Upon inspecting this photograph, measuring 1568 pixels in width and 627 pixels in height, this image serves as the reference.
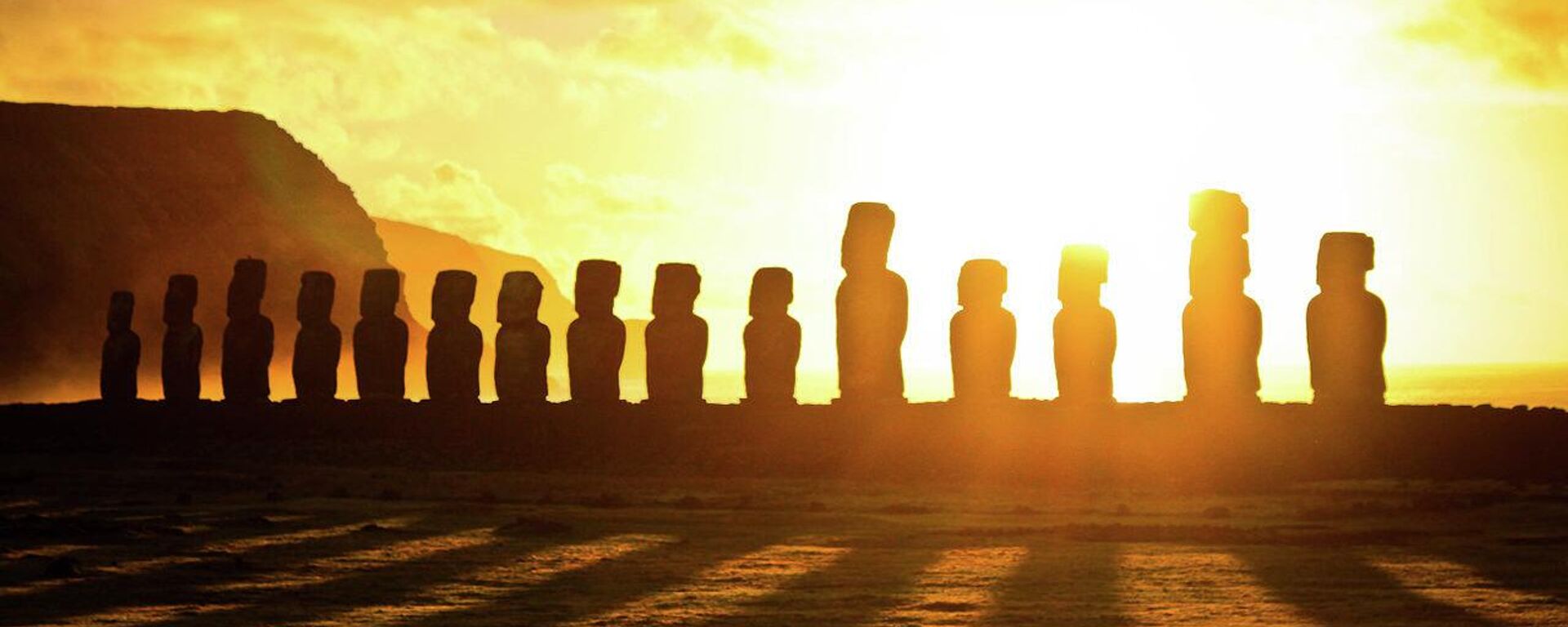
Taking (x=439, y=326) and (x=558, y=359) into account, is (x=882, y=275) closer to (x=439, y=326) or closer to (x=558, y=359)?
(x=439, y=326)

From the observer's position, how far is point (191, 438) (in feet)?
90.4

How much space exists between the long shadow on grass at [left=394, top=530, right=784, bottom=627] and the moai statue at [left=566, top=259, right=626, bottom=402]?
9970mm

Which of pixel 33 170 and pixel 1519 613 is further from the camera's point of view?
pixel 33 170

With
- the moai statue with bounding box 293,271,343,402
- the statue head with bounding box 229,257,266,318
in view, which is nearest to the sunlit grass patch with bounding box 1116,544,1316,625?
the moai statue with bounding box 293,271,343,402

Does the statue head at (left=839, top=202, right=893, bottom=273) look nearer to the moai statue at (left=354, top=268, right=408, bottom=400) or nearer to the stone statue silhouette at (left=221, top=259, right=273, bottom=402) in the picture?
the moai statue at (left=354, top=268, right=408, bottom=400)

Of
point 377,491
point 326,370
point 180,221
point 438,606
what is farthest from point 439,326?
point 180,221

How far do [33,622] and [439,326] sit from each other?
52.9 ft

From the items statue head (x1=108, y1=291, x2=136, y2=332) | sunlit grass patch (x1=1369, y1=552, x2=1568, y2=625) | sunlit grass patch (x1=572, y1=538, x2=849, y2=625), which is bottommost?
sunlit grass patch (x1=1369, y1=552, x2=1568, y2=625)

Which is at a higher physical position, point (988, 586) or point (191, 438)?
point (191, 438)

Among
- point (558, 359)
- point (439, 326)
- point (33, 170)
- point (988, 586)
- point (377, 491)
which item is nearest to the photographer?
point (988, 586)

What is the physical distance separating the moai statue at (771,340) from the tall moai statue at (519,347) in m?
3.20

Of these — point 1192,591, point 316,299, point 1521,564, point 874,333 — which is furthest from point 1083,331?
point 316,299

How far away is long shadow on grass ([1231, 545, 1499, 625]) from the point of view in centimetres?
1139

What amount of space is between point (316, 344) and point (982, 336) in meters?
10.6
